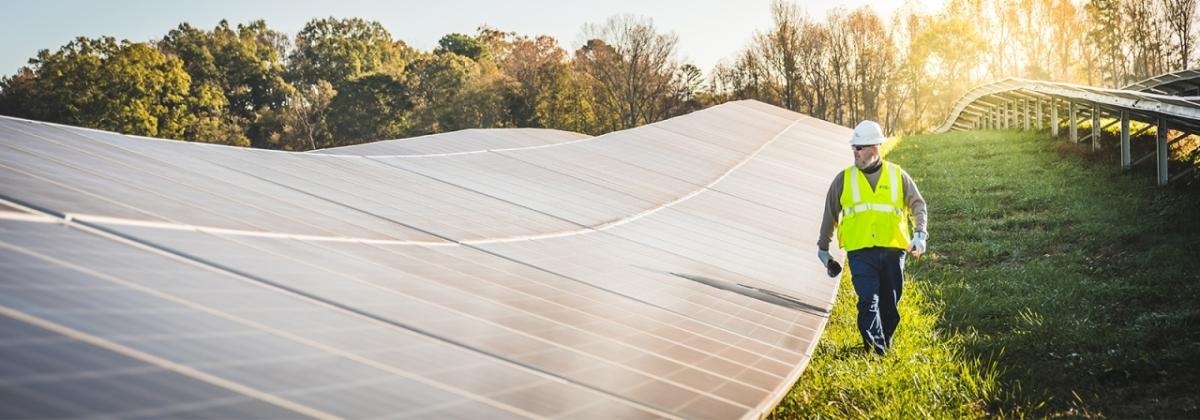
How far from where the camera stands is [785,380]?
4.41 m

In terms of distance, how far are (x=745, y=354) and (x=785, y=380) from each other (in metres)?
0.43

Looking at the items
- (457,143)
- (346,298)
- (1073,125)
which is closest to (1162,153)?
(1073,125)

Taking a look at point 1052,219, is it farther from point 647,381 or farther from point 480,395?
point 480,395

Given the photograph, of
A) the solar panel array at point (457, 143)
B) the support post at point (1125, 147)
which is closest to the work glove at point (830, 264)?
the solar panel array at point (457, 143)

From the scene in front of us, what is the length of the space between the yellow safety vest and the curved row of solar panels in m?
0.70

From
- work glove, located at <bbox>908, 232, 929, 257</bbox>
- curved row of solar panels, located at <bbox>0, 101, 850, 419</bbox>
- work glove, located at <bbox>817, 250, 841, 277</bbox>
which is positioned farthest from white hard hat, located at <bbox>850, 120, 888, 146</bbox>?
curved row of solar panels, located at <bbox>0, 101, 850, 419</bbox>

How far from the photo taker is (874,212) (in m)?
6.54

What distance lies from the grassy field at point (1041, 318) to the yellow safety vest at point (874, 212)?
0.94m

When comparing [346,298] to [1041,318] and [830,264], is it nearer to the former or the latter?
[830,264]

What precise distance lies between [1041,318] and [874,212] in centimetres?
283

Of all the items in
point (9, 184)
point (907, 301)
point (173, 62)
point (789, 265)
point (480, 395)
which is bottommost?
point (907, 301)

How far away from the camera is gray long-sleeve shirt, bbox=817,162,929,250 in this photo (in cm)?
666

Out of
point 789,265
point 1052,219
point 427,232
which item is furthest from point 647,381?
point 1052,219

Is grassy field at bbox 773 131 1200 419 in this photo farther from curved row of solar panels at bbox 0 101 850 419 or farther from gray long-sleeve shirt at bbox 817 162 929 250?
gray long-sleeve shirt at bbox 817 162 929 250
